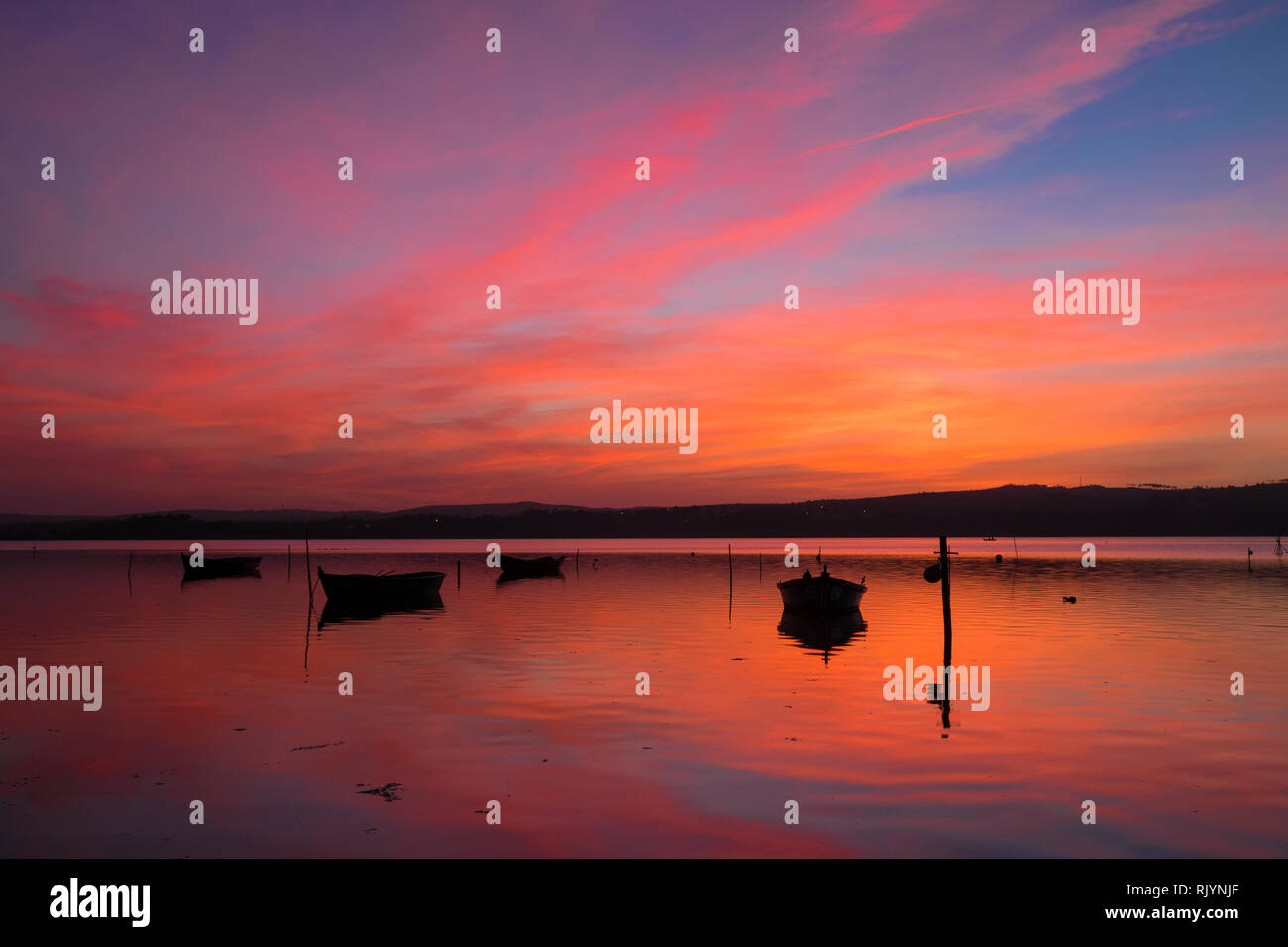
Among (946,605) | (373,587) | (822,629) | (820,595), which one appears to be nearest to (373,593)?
(373,587)

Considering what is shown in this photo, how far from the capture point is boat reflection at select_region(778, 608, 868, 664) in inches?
1639

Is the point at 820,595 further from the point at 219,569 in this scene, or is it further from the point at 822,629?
the point at 219,569

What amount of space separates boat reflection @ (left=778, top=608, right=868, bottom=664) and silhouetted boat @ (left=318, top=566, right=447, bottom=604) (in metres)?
24.2

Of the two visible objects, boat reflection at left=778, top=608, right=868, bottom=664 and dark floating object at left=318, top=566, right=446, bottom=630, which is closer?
boat reflection at left=778, top=608, right=868, bottom=664

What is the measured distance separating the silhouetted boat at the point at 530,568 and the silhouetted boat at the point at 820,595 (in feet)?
181

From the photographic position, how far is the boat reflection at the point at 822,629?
4162 centimetres

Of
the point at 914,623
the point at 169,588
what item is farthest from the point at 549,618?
the point at 169,588
